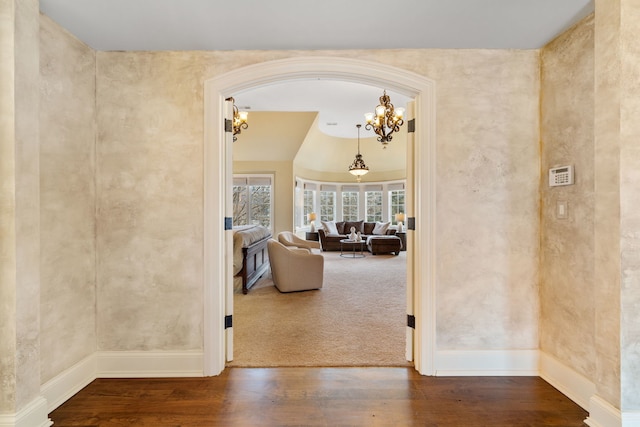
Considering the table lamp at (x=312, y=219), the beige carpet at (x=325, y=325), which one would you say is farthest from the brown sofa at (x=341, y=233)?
the beige carpet at (x=325, y=325)

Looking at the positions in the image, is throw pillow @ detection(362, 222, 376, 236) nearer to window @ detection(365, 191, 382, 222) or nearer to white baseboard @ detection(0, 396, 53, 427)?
window @ detection(365, 191, 382, 222)

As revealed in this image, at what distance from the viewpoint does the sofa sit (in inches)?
346

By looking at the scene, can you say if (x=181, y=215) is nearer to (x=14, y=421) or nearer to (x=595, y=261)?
(x=14, y=421)

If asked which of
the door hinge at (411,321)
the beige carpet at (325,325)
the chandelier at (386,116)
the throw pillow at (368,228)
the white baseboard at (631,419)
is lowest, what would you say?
the beige carpet at (325,325)

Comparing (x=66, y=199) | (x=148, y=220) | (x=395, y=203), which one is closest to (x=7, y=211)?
(x=66, y=199)

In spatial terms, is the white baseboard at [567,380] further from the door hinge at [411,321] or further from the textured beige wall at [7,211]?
the textured beige wall at [7,211]

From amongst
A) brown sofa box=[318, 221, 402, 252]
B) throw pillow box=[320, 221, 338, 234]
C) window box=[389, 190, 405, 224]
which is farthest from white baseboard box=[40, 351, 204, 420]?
window box=[389, 190, 405, 224]

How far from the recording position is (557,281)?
2.27 metres

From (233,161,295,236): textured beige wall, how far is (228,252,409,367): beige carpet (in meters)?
3.16

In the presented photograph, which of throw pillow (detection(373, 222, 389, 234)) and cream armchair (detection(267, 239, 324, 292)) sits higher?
throw pillow (detection(373, 222, 389, 234))

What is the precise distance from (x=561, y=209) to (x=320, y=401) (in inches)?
82.7

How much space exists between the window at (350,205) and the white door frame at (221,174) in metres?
8.86

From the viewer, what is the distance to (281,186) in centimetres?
877

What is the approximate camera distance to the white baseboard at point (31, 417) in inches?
64.8
